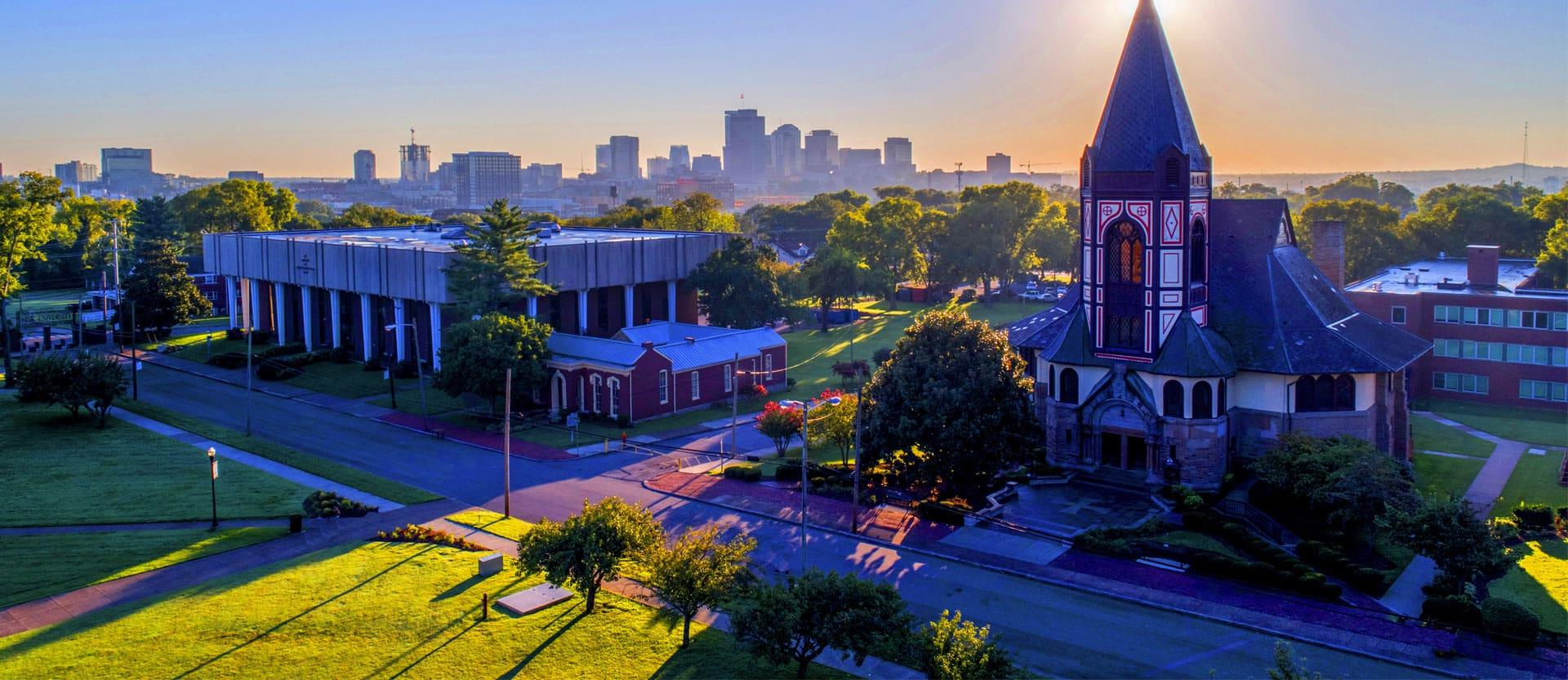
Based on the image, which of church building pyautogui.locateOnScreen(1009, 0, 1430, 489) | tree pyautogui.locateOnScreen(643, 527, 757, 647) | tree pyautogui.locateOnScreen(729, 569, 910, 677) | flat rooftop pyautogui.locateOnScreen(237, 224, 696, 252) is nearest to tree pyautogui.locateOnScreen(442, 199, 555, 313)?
flat rooftop pyautogui.locateOnScreen(237, 224, 696, 252)

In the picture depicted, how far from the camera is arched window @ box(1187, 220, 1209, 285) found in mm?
47938

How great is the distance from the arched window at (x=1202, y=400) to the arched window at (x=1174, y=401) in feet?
1.55

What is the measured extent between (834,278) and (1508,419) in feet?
164

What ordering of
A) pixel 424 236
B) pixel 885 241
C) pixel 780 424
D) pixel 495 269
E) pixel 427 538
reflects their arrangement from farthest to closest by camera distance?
1. pixel 885 241
2. pixel 424 236
3. pixel 495 269
4. pixel 780 424
5. pixel 427 538

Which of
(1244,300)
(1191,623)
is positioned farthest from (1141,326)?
(1191,623)

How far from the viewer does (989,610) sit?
111ft

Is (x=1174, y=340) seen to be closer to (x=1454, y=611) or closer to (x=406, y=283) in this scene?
(x=1454, y=611)

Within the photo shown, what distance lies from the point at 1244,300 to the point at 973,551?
19.4m

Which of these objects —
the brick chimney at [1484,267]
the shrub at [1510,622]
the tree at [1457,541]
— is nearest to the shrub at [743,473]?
the tree at [1457,541]

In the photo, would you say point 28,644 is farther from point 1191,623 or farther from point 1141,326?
point 1141,326

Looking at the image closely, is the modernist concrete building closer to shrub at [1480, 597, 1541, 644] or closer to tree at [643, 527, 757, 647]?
tree at [643, 527, 757, 647]

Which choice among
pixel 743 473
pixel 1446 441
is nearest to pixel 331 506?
pixel 743 473

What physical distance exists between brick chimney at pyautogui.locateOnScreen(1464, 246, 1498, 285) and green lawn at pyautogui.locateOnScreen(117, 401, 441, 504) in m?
63.3

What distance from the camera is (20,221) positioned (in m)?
73.5
